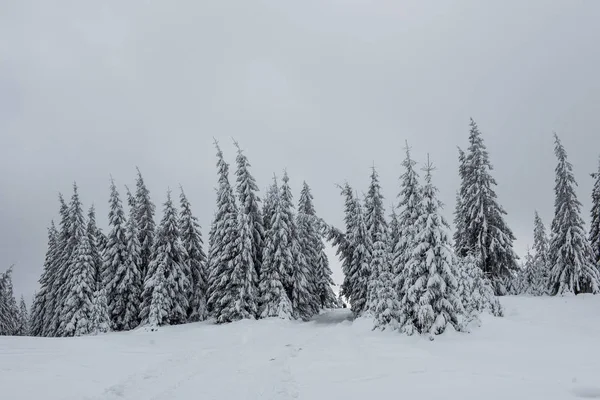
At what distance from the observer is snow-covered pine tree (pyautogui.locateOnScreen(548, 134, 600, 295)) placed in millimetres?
28781

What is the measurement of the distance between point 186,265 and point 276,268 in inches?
364

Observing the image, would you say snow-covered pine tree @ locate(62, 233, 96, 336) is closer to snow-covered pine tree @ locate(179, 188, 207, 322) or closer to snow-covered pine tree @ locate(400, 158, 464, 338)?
snow-covered pine tree @ locate(179, 188, 207, 322)

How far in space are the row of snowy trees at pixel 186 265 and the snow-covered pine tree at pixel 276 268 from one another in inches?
3.5

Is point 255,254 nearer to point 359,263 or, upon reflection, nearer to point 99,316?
point 359,263

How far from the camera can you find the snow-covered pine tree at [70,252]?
119 ft

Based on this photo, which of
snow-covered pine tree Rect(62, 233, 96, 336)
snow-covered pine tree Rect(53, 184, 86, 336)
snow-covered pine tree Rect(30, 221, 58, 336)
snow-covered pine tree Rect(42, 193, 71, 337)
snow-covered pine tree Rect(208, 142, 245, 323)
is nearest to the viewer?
snow-covered pine tree Rect(208, 142, 245, 323)

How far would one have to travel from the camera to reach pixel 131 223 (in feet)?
120

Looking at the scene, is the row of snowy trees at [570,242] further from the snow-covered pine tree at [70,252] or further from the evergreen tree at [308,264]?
the snow-covered pine tree at [70,252]

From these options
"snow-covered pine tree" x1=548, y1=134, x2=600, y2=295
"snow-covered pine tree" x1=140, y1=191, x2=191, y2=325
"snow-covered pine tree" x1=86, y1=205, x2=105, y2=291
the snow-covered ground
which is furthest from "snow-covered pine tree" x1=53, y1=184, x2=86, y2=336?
"snow-covered pine tree" x1=548, y1=134, x2=600, y2=295

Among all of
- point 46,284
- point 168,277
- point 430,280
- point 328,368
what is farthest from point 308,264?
point 46,284

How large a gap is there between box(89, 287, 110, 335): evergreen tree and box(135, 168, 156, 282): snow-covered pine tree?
687 cm

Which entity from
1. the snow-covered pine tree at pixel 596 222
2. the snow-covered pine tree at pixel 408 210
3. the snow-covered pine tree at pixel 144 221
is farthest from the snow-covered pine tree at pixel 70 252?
the snow-covered pine tree at pixel 596 222

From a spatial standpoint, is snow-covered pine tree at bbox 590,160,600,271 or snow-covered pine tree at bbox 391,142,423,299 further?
snow-covered pine tree at bbox 590,160,600,271

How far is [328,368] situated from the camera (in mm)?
11055
